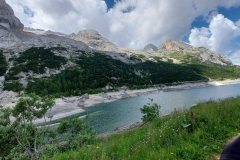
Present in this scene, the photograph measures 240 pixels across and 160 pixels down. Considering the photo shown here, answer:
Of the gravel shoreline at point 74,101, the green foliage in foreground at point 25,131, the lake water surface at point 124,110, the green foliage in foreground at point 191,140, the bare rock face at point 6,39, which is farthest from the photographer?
the bare rock face at point 6,39

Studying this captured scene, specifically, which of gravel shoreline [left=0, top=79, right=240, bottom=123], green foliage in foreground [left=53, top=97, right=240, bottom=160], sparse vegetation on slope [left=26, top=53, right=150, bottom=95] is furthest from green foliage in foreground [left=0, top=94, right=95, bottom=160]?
sparse vegetation on slope [left=26, top=53, right=150, bottom=95]

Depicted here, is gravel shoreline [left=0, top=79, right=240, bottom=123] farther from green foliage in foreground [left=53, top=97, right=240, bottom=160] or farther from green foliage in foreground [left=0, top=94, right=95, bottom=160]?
green foliage in foreground [left=53, top=97, right=240, bottom=160]

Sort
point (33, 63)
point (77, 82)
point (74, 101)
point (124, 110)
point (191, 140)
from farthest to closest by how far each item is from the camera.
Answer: point (33, 63), point (77, 82), point (74, 101), point (124, 110), point (191, 140)

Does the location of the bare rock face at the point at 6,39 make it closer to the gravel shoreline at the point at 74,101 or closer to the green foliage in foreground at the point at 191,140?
the gravel shoreline at the point at 74,101

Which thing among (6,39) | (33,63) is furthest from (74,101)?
(6,39)

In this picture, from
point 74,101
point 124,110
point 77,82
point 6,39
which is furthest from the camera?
point 6,39

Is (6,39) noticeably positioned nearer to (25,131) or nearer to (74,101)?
(74,101)

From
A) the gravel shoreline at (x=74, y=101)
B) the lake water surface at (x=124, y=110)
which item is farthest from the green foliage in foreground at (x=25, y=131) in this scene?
the gravel shoreline at (x=74, y=101)

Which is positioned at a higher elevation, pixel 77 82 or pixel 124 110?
pixel 77 82

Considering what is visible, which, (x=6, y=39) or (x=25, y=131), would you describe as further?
(x=6, y=39)

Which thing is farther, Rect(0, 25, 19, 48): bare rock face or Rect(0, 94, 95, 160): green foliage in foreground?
Rect(0, 25, 19, 48): bare rock face

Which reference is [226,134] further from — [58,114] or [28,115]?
[58,114]

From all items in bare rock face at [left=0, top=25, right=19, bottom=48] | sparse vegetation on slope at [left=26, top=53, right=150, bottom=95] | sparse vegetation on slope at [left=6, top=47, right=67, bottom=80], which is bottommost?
sparse vegetation on slope at [left=26, top=53, right=150, bottom=95]

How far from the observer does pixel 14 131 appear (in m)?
11.0
